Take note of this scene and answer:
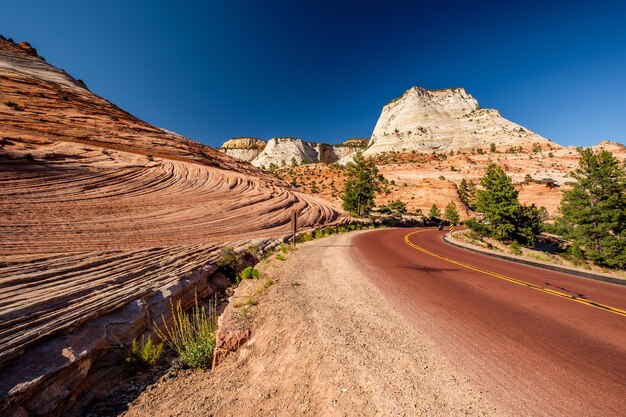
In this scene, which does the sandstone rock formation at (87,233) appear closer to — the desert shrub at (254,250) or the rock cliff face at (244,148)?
the desert shrub at (254,250)

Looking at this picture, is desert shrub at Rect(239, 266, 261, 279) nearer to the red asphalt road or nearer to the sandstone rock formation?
the sandstone rock formation

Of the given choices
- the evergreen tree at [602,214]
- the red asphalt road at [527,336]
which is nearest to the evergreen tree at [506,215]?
the evergreen tree at [602,214]

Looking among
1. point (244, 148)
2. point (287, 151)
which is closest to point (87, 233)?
point (287, 151)

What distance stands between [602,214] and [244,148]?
438 ft

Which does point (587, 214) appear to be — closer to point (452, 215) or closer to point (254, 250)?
point (452, 215)

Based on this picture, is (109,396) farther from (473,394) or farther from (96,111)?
(96,111)

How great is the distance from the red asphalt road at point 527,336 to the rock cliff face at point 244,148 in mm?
123564

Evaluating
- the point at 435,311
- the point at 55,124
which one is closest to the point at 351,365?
the point at 435,311

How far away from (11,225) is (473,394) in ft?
40.8

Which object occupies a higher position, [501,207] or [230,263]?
[501,207]

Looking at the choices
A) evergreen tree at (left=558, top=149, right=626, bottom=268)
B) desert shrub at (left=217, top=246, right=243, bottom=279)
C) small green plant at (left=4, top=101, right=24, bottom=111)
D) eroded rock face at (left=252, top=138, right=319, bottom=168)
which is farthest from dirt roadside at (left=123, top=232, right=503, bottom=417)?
eroded rock face at (left=252, top=138, right=319, bottom=168)

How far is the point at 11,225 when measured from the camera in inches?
315

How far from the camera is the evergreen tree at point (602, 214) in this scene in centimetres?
2552

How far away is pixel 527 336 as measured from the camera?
453 cm
